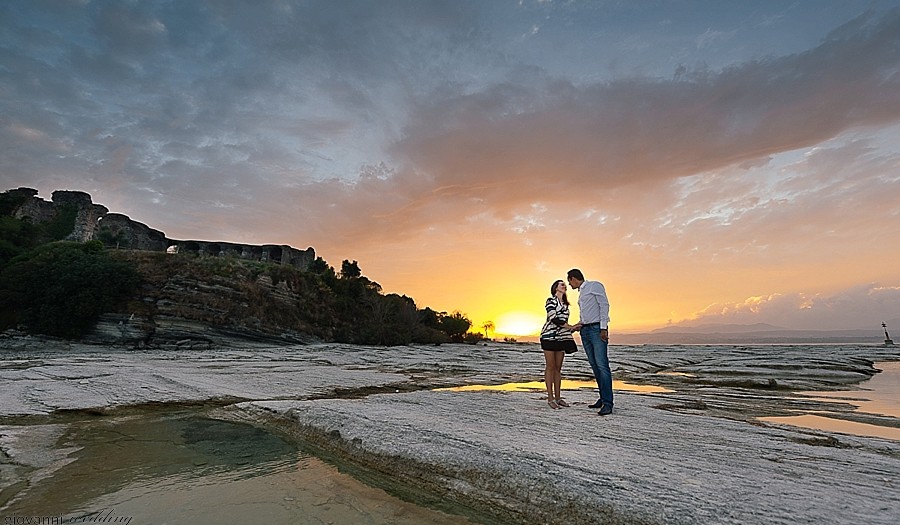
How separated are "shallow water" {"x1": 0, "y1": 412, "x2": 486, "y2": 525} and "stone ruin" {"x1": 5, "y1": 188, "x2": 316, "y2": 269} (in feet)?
133

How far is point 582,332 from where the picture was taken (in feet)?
24.1

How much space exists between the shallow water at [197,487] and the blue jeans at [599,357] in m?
4.15

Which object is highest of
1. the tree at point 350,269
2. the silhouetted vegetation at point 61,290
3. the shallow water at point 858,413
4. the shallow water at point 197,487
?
the tree at point 350,269

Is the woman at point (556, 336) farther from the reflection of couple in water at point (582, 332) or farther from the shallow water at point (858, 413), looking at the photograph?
the shallow water at point (858, 413)

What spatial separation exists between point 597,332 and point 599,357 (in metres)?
0.42

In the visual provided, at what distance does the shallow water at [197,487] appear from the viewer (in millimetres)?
3676

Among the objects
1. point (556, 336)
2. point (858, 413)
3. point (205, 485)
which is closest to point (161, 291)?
point (205, 485)

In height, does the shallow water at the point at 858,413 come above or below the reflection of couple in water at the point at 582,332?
below

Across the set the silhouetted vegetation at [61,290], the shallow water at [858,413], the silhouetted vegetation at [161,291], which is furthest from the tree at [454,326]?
the shallow water at [858,413]

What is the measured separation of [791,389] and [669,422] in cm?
866

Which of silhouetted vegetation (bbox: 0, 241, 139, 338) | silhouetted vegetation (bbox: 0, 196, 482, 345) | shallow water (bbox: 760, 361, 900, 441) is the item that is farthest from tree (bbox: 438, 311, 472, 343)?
shallow water (bbox: 760, 361, 900, 441)

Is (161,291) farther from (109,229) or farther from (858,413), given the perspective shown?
(858,413)

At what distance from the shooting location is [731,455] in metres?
4.67

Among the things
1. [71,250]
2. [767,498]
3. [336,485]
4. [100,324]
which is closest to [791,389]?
[767,498]
